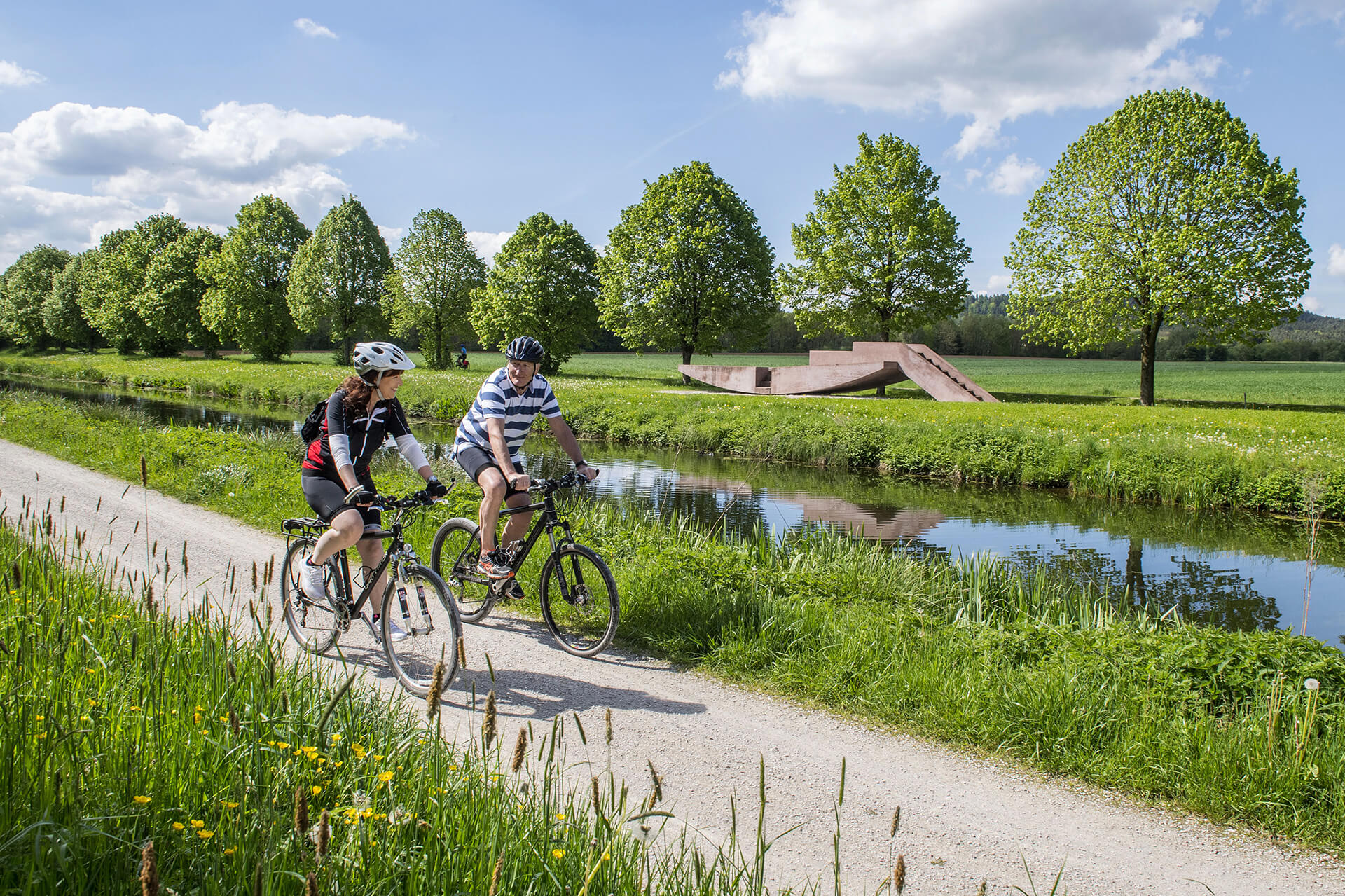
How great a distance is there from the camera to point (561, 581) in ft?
20.8

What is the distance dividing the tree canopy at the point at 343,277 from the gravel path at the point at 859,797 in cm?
5699

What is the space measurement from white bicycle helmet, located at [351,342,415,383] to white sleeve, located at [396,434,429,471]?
45 centimetres

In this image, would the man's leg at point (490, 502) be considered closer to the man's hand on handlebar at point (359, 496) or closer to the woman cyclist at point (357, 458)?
the woman cyclist at point (357, 458)

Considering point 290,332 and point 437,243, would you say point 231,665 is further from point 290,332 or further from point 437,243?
point 290,332

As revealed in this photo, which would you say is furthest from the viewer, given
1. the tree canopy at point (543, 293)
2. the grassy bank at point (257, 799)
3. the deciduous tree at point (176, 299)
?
the deciduous tree at point (176, 299)

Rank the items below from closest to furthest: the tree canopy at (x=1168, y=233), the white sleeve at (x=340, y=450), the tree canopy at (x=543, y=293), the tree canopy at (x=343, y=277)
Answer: the white sleeve at (x=340, y=450), the tree canopy at (x=1168, y=233), the tree canopy at (x=543, y=293), the tree canopy at (x=343, y=277)

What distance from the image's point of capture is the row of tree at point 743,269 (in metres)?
29.5

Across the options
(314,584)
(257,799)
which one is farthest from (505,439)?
(257,799)

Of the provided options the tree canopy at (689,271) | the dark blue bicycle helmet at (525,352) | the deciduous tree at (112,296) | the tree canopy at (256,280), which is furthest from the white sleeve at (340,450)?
the deciduous tree at (112,296)

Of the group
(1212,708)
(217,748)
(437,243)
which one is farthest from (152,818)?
(437,243)

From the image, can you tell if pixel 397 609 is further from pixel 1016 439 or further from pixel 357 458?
pixel 1016 439

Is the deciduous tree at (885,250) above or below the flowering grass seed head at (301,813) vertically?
above

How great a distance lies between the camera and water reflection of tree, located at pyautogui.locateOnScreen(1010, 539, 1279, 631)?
930 cm

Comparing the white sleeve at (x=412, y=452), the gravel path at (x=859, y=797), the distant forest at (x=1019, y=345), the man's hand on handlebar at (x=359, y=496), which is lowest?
the gravel path at (x=859, y=797)
